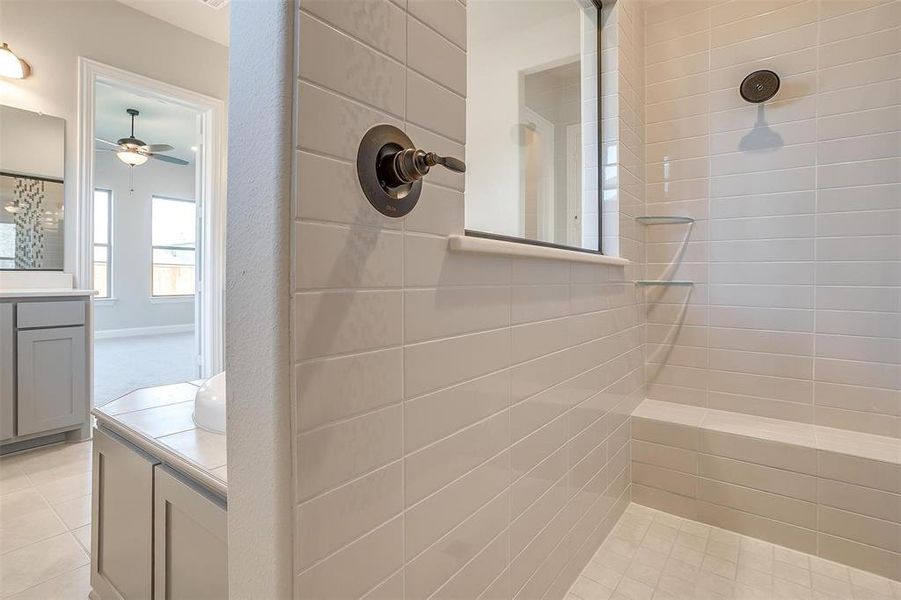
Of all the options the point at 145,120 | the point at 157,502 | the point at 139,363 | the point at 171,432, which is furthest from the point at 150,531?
the point at 145,120

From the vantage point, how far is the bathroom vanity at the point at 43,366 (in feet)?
7.57

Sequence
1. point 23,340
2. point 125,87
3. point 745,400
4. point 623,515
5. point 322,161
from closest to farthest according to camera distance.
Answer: point 322,161 → point 623,515 → point 745,400 → point 23,340 → point 125,87

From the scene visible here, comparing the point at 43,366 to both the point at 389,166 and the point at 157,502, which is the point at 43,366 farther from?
the point at 389,166

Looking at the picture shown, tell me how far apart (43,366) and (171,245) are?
5289mm

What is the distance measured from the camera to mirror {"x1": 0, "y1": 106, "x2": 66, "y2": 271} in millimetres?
2568

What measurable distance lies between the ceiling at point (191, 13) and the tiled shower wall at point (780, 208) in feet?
8.91

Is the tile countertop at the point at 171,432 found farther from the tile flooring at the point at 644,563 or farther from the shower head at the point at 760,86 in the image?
the shower head at the point at 760,86

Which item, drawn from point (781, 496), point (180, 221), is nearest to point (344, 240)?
point (781, 496)

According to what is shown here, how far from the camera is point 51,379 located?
2.47 metres

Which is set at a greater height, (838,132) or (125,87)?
(125,87)

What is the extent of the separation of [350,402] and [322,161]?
13.5 inches

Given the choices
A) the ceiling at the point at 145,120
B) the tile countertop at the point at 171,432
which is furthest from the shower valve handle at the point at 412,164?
the ceiling at the point at 145,120

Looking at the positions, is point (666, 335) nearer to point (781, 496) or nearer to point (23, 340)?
point (781, 496)

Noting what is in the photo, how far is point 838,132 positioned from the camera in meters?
1.81
